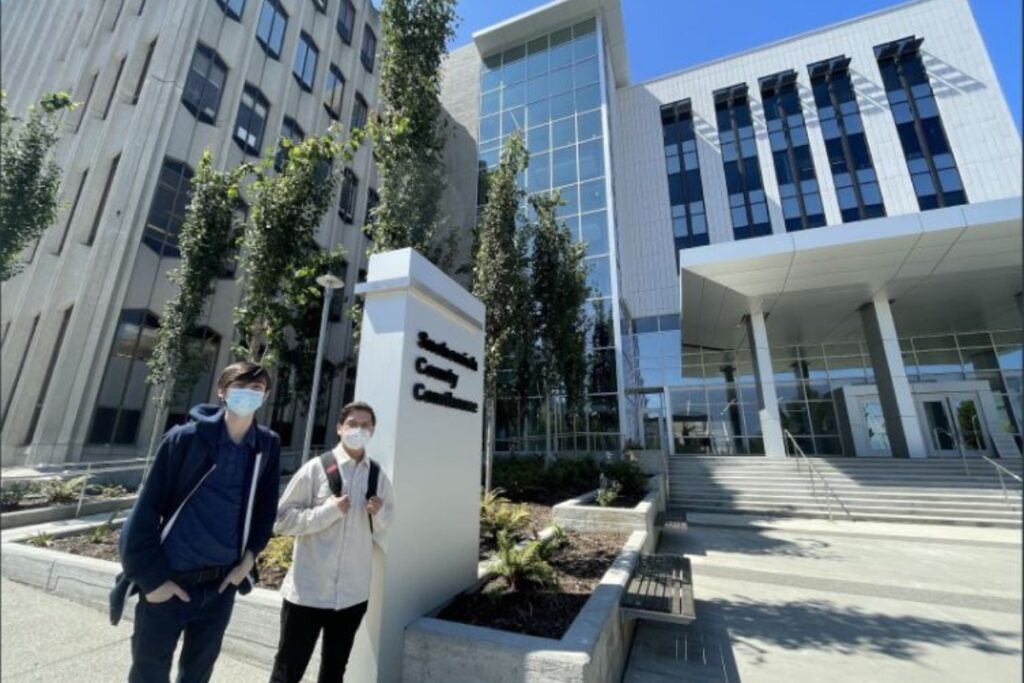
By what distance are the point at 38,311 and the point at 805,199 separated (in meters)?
29.9

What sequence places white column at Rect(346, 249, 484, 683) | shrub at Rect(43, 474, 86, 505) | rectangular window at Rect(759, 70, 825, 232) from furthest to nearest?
rectangular window at Rect(759, 70, 825, 232), shrub at Rect(43, 474, 86, 505), white column at Rect(346, 249, 484, 683)

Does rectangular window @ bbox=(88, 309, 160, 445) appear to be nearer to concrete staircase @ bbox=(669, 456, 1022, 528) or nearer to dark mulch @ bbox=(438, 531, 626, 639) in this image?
dark mulch @ bbox=(438, 531, 626, 639)

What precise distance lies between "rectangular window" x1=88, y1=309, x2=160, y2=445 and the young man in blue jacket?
13.9 metres

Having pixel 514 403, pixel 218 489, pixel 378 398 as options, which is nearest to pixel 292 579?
pixel 218 489

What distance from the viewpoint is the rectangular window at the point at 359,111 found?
23978mm

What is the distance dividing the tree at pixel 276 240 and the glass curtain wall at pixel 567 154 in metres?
6.92

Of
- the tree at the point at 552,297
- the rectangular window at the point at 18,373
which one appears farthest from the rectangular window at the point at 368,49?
the rectangular window at the point at 18,373

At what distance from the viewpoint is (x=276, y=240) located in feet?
33.7

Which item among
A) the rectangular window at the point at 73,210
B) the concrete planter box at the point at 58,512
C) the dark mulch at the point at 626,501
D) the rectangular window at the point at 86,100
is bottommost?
the concrete planter box at the point at 58,512

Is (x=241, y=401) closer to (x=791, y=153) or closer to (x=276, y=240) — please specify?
(x=276, y=240)

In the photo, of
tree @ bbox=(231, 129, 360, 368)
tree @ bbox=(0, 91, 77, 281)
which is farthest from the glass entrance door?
tree @ bbox=(0, 91, 77, 281)

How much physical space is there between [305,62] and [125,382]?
1646 cm

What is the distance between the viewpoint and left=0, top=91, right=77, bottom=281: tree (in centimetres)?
511

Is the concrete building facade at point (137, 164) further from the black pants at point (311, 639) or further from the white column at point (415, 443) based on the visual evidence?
the white column at point (415, 443)
